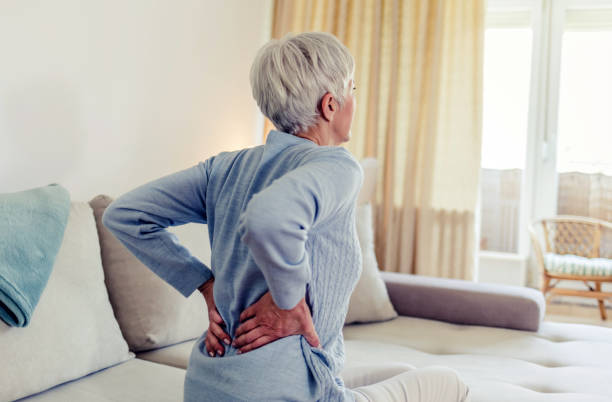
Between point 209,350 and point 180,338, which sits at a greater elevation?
point 209,350

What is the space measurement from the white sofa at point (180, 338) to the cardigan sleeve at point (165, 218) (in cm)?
46

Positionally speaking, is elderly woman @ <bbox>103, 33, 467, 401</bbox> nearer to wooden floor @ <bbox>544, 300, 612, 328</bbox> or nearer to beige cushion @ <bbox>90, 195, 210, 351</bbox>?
beige cushion @ <bbox>90, 195, 210, 351</bbox>

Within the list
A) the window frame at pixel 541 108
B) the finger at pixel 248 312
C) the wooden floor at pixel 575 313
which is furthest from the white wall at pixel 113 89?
the wooden floor at pixel 575 313

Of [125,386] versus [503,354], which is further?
[503,354]

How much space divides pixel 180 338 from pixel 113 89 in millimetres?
1121

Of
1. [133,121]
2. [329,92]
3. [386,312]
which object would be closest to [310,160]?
[329,92]

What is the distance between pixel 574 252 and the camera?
419 cm

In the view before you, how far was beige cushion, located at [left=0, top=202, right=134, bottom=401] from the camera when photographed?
130 cm

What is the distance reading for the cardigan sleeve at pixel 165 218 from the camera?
1028mm

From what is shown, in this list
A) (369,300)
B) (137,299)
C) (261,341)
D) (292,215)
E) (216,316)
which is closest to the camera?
(292,215)

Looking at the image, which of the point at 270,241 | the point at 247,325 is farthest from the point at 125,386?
the point at 270,241

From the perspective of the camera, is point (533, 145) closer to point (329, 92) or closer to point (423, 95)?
point (423, 95)

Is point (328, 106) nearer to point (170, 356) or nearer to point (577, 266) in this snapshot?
point (170, 356)

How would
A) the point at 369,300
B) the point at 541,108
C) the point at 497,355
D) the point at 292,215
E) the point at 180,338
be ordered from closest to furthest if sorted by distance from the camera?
the point at 292,215 < the point at 180,338 < the point at 497,355 < the point at 369,300 < the point at 541,108
